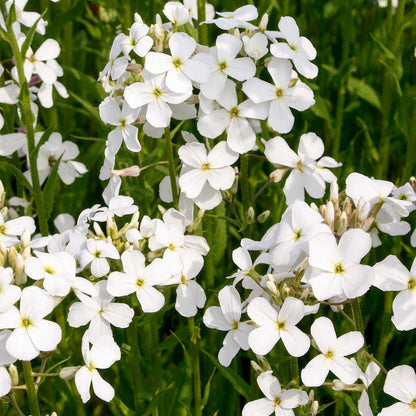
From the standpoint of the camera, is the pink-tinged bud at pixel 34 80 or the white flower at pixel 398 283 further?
the pink-tinged bud at pixel 34 80

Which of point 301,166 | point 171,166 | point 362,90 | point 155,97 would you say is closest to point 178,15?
point 155,97

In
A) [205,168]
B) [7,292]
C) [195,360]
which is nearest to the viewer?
[7,292]

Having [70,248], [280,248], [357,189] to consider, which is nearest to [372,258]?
[357,189]

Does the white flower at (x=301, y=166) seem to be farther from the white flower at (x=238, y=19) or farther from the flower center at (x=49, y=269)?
the flower center at (x=49, y=269)

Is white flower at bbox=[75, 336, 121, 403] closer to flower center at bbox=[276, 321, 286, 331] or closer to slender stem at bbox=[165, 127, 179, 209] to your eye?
flower center at bbox=[276, 321, 286, 331]

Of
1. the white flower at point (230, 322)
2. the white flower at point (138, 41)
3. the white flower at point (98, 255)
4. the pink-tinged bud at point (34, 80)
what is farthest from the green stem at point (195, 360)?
the pink-tinged bud at point (34, 80)

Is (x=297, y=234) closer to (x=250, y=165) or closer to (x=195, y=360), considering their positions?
(x=195, y=360)
